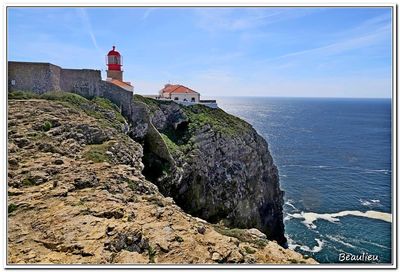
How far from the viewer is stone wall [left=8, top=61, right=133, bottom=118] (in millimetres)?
20398

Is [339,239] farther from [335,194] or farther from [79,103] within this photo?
[79,103]

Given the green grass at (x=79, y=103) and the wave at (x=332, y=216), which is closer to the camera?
the green grass at (x=79, y=103)

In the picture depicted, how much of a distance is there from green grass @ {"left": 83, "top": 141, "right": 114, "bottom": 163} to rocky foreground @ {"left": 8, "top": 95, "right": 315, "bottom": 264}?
1.6 inches

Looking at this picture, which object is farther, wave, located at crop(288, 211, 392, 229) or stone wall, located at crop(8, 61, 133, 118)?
wave, located at crop(288, 211, 392, 229)

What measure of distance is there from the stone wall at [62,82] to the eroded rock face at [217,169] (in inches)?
89.0

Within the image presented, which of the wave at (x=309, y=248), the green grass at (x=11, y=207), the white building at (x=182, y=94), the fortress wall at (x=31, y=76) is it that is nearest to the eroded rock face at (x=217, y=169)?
the wave at (x=309, y=248)

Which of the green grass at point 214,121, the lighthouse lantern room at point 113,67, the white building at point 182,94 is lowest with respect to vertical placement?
the green grass at point 214,121

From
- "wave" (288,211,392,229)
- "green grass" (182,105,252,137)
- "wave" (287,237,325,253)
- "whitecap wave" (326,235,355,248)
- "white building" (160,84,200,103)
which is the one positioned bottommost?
"wave" (287,237,325,253)

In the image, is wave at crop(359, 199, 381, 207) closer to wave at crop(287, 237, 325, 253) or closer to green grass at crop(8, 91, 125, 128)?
wave at crop(287, 237, 325, 253)

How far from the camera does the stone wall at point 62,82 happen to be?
20398 mm

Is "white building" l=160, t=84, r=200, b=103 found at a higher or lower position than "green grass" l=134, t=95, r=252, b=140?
higher

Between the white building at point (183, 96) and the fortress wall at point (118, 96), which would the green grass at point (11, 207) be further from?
the white building at point (183, 96)

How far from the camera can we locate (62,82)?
23.6m


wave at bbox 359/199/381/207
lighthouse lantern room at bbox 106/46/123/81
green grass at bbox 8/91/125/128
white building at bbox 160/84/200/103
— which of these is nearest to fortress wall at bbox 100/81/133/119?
green grass at bbox 8/91/125/128
